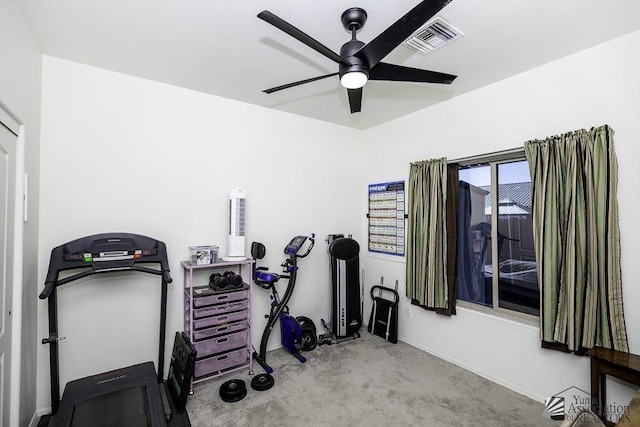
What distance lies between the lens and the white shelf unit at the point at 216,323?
265 cm

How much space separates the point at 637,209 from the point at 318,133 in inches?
119

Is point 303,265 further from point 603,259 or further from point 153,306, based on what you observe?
point 603,259

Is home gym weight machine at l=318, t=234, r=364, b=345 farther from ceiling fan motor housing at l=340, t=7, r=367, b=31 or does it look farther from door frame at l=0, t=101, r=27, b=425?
door frame at l=0, t=101, r=27, b=425

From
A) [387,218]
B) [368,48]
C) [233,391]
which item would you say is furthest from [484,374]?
[368,48]

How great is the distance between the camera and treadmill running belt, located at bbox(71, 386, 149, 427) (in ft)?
6.10

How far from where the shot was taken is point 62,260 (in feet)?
6.93

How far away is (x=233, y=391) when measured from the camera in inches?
95.5

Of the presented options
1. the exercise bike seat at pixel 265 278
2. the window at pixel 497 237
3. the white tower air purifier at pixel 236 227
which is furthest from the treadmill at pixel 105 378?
the window at pixel 497 237

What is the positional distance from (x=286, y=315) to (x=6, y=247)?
237cm

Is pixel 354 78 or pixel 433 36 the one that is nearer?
pixel 354 78

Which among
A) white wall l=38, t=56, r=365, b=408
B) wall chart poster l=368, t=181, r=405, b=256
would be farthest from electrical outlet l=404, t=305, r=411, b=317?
white wall l=38, t=56, r=365, b=408

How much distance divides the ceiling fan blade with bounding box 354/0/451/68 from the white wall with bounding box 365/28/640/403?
1.66 metres

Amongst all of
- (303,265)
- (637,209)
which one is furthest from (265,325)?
(637,209)

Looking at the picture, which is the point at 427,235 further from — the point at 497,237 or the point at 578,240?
the point at 578,240
